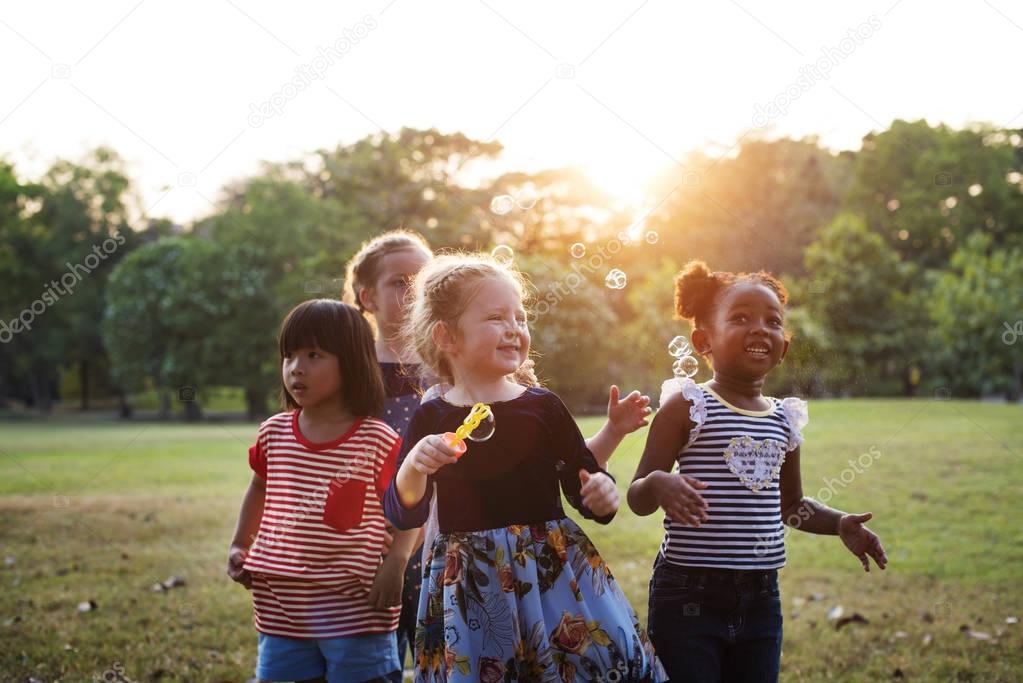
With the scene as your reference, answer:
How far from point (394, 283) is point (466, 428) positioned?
137 cm

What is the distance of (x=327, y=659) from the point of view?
3.12m

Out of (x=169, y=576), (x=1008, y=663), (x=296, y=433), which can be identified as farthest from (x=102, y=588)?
(x=1008, y=663)

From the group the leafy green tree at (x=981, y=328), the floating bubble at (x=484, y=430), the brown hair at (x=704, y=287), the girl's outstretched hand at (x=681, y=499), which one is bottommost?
the girl's outstretched hand at (x=681, y=499)

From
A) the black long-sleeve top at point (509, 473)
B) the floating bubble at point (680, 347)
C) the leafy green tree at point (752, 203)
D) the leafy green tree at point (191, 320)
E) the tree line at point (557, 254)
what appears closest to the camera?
the black long-sleeve top at point (509, 473)

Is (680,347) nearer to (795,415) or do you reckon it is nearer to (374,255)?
(795,415)

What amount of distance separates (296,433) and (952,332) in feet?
73.8

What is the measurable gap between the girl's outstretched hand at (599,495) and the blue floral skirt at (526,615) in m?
0.22

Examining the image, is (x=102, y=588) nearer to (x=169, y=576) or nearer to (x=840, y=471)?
(x=169, y=576)

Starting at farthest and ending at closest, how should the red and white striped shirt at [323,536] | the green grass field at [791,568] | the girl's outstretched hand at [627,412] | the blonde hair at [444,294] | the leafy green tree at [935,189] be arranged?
the leafy green tree at [935,189], the green grass field at [791,568], the red and white striped shirt at [323,536], the girl's outstretched hand at [627,412], the blonde hair at [444,294]

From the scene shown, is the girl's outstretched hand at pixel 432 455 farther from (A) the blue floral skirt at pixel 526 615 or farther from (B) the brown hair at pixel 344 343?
(B) the brown hair at pixel 344 343

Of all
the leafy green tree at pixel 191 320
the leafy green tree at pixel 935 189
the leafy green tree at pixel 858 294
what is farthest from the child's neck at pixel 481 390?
the leafy green tree at pixel 935 189

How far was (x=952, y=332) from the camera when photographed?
23.0m

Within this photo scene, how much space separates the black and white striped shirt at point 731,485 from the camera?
9.39 feet

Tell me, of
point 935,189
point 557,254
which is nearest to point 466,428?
point 557,254
